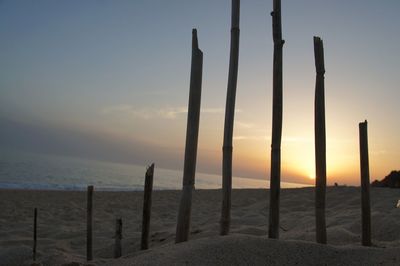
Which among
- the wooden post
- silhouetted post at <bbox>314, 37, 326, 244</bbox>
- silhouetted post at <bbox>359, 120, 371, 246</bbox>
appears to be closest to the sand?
silhouetted post at <bbox>359, 120, 371, 246</bbox>

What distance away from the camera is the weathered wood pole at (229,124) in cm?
584

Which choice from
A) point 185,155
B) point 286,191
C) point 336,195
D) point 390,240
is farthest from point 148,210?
point 286,191

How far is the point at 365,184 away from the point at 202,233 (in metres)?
3.77

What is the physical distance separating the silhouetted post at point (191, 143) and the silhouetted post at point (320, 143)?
160cm

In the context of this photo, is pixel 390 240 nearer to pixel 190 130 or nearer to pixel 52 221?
pixel 190 130

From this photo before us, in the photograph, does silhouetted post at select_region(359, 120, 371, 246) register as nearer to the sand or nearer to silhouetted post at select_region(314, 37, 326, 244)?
the sand

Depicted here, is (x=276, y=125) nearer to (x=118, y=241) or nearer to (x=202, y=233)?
(x=118, y=241)

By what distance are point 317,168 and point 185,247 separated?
77.2 inches

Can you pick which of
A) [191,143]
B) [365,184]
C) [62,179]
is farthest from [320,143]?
[62,179]

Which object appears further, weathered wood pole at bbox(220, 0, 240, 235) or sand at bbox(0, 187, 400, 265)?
weathered wood pole at bbox(220, 0, 240, 235)

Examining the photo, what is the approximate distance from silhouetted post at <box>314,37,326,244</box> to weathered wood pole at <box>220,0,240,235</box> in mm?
1186

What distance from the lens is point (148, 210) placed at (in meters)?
6.14

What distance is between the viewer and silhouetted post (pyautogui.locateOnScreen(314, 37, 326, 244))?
210 inches

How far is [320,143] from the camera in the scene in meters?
5.42
